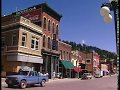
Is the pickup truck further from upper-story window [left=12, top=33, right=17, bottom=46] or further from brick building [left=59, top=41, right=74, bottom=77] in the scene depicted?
brick building [left=59, top=41, right=74, bottom=77]

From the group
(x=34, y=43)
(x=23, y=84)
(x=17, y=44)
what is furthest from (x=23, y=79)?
(x=34, y=43)

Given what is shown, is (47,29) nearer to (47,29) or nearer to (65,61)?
(47,29)

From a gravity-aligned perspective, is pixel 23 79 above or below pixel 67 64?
below

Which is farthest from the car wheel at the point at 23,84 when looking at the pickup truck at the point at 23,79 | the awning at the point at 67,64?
the awning at the point at 67,64

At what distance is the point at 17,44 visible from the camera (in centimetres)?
3947

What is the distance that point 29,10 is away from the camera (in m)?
49.3

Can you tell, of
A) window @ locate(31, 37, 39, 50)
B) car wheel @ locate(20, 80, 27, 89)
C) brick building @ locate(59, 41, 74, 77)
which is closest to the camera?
car wheel @ locate(20, 80, 27, 89)

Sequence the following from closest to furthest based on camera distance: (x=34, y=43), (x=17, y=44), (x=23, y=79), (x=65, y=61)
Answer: (x=23, y=79) → (x=17, y=44) → (x=34, y=43) → (x=65, y=61)

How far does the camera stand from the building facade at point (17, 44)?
39500mm

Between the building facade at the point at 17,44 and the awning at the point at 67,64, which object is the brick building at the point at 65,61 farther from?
the building facade at the point at 17,44

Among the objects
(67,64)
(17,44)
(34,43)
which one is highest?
(34,43)

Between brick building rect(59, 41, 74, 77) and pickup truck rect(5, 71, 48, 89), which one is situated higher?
brick building rect(59, 41, 74, 77)

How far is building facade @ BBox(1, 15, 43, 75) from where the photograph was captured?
39.5 m

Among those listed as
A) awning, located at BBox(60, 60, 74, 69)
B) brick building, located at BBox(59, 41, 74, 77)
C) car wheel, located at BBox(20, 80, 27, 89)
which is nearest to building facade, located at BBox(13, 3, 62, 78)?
A: brick building, located at BBox(59, 41, 74, 77)
